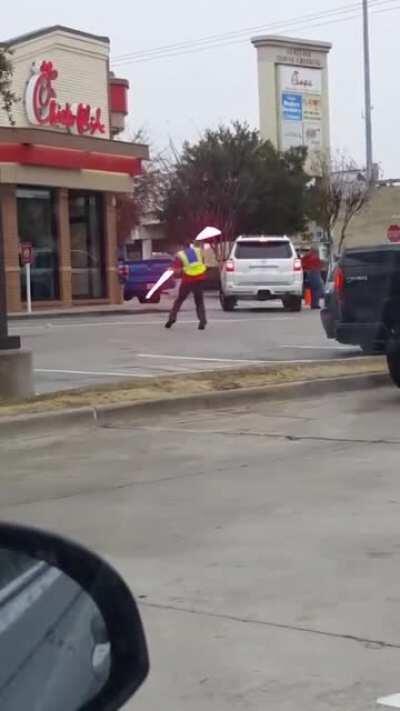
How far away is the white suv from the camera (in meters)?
29.2

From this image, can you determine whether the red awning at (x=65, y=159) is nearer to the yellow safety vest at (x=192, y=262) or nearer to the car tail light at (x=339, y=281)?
the yellow safety vest at (x=192, y=262)

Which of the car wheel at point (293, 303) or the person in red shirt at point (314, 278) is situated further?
the person in red shirt at point (314, 278)

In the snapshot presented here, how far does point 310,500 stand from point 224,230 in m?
45.9

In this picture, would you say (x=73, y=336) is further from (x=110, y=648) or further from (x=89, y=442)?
(x=110, y=648)

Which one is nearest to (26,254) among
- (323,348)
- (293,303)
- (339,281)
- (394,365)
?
(293,303)

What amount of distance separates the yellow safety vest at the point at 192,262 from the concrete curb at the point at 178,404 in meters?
7.25

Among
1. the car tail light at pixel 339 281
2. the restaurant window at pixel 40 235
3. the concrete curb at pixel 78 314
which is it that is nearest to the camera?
the car tail light at pixel 339 281

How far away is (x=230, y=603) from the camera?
5980 millimetres

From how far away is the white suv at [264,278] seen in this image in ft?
95.9

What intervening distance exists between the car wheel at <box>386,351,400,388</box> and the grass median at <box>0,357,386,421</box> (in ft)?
3.38

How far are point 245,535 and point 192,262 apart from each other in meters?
14.5

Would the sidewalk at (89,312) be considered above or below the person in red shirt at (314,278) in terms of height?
below

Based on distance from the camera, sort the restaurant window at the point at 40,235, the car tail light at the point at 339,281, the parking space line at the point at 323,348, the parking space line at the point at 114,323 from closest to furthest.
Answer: the car tail light at the point at 339,281 → the parking space line at the point at 323,348 → the parking space line at the point at 114,323 → the restaurant window at the point at 40,235

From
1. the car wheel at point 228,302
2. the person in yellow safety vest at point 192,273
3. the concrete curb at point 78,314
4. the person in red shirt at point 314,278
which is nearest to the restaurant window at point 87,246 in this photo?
the concrete curb at point 78,314
